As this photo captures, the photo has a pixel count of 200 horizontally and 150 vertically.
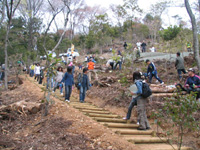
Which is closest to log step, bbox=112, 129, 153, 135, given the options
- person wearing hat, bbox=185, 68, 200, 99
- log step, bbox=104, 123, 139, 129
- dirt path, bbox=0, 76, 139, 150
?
dirt path, bbox=0, 76, 139, 150

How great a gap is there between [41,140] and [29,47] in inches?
818

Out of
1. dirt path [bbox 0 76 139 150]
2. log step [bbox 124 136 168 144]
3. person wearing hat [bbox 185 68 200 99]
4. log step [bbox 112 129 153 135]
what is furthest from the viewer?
person wearing hat [bbox 185 68 200 99]

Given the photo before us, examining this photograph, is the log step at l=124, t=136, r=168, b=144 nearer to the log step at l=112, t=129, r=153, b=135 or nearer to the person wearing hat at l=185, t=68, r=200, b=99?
the log step at l=112, t=129, r=153, b=135

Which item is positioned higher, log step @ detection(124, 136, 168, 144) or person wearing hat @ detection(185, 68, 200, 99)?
person wearing hat @ detection(185, 68, 200, 99)

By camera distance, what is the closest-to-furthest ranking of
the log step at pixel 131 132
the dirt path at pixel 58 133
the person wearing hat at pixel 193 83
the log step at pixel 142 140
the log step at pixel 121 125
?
the dirt path at pixel 58 133 < the log step at pixel 142 140 < the log step at pixel 131 132 < the log step at pixel 121 125 < the person wearing hat at pixel 193 83

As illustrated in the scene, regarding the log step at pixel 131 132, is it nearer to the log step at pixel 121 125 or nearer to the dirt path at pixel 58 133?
the dirt path at pixel 58 133

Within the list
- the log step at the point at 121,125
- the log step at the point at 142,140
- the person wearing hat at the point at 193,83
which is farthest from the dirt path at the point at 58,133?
the person wearing hat at the point at 193,83

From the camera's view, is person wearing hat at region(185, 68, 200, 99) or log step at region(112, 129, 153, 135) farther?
person wearing hat at region(185, 68, 200, 99)

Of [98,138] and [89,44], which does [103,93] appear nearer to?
[98,138]

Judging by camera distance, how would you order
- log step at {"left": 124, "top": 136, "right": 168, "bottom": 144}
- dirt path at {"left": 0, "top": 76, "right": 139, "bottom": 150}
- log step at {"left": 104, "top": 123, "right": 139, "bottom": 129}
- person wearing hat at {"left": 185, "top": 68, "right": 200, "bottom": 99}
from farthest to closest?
person wearing hat at {"left": 185, "top": 68, "right": 200, "bottom": 99} < log step at {"left": 104, "top": 123, "right": 139, "bottom": 129} < log step at {"left": 124, "top": 136, "right": 168, "bottom": 144} < dirt path at {"left": 0, "top": 76, "right": 139, "bottom": 150}

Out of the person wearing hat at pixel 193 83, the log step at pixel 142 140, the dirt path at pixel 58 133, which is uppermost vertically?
the person wearing hat at pixel 193 83

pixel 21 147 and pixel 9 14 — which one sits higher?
pixel 9 14

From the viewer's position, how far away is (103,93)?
364 inches

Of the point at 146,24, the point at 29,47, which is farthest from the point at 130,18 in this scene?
the point at 146,24
